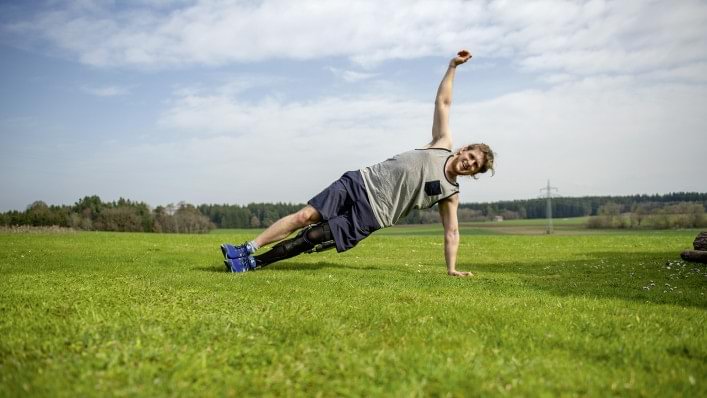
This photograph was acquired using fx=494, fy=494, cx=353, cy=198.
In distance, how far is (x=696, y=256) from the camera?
38.5 ft

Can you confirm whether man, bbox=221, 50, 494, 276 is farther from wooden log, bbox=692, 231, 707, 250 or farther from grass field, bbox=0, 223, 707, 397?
wooden log, bbox=692, 231, 707, 250

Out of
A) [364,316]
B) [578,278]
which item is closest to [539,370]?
[364,316]

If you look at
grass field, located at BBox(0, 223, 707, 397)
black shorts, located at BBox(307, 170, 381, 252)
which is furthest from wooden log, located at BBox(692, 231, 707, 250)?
black shorts, located at BBox(307, 170, 381, 252)

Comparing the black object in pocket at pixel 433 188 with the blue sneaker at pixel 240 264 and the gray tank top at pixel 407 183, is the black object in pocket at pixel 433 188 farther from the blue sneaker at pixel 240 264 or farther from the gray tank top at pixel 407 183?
the blue sneaker at pixel 240 264

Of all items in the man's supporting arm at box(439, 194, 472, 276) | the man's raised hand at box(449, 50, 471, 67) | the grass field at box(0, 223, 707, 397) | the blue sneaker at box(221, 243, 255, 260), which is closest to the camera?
the grass field at box(0, 223, 707, 397)

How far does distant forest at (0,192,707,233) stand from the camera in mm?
64375

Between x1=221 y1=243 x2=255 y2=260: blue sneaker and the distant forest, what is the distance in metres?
38.4

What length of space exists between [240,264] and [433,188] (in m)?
3.76

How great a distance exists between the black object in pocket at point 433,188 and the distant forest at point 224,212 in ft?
134

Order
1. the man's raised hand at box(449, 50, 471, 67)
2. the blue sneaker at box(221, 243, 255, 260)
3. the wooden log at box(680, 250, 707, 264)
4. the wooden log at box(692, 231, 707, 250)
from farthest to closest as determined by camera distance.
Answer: the wooden log at box(692, 231, 707, 250), the wooden log at box(680, 250, 707, 264), the man's raised hand at box(449, 50, 471, 67), the blue sneaker at box(221, 243, 255, 260)

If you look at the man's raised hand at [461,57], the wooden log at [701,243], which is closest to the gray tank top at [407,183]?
the man's raised hand at [461,57]

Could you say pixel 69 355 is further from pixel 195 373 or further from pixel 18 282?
pixel 18 282

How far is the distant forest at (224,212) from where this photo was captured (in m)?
64.4

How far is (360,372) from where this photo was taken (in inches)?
134
